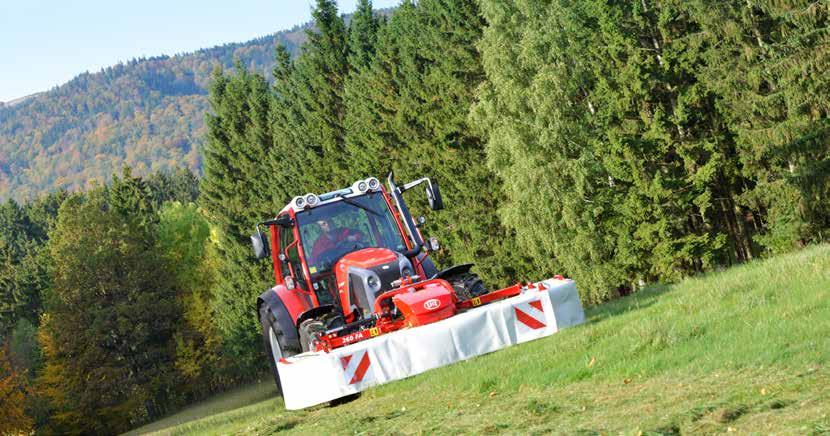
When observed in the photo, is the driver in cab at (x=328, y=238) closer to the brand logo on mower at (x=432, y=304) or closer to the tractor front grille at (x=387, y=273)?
the tractor front grille at (x=387, y=273)

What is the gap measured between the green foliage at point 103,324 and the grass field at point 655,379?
122ft

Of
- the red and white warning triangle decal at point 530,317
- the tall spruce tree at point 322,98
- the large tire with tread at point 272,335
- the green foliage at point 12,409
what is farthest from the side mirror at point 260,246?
the green foliage at point 12,409

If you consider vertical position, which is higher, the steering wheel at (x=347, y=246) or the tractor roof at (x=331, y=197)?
the tractor roof at (x=331, y=197)

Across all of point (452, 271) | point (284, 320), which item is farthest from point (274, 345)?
point (452, 271)

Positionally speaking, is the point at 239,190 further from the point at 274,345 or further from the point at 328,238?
the point at 328,238

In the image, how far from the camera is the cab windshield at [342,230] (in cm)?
1476

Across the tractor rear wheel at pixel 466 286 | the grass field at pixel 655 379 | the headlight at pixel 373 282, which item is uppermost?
the headlight at pixel 373 282

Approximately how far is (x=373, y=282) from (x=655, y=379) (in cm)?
548

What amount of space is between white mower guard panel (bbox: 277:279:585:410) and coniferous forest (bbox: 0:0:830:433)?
1399 centimetres

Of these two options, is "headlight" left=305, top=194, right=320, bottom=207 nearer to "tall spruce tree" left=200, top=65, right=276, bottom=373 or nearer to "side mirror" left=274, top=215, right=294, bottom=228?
"side mirror" left=274, top=215, right=294, bottom=228

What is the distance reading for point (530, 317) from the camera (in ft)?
40.1

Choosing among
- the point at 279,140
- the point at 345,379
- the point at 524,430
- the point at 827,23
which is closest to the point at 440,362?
the point at 345,379

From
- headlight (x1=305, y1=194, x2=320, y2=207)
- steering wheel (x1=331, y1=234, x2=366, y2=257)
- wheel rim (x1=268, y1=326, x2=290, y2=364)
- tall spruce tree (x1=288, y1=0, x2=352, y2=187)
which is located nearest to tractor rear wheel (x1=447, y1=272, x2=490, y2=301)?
steering wheel (x1=331, y1=234, x2=366, y2=257)

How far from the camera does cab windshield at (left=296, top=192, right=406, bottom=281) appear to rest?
581 inches
